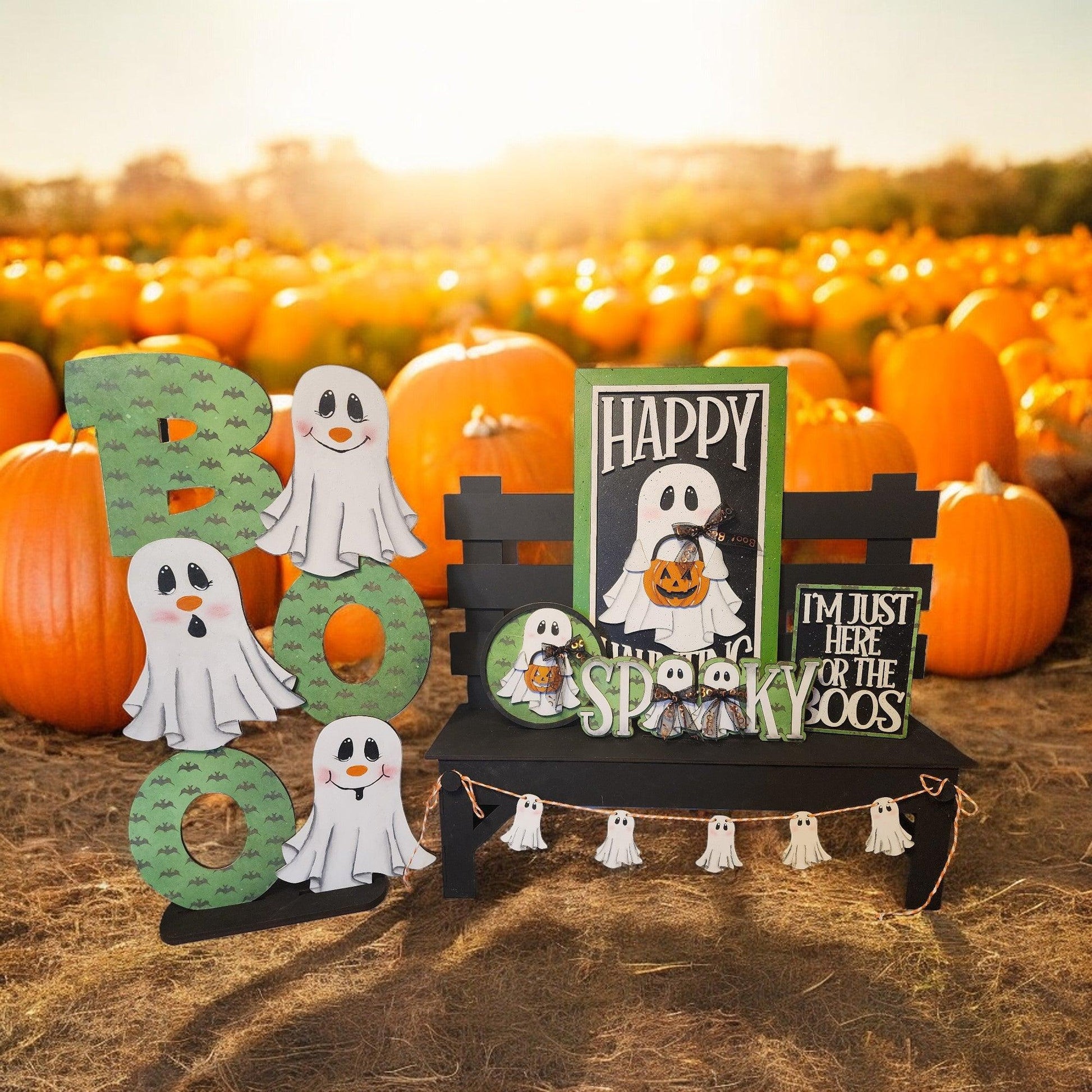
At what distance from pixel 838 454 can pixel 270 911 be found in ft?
6.06

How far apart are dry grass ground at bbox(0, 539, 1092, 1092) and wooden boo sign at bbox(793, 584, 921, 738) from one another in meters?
0.30

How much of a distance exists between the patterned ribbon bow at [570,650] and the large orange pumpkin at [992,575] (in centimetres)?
127

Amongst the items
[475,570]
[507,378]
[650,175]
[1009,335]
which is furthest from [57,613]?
[1009,335]

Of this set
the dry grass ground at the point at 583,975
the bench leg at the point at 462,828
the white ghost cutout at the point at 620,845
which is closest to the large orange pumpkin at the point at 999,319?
the dry grass ground at the point at 583,975

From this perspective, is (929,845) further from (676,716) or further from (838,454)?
(838,454)

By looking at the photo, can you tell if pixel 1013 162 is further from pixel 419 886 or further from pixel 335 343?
pixel 419 886

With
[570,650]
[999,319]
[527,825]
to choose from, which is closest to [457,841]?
[527,825]

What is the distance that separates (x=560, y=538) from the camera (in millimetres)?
1775

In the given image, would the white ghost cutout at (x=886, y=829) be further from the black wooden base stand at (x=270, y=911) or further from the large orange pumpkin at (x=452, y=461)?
the large orange pumpkin at (x=452, y=461)

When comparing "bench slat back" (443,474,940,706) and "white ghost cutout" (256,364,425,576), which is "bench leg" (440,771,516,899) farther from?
Answer: "white ghost cutout" (256,364,425,576)

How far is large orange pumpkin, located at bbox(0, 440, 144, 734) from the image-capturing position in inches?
86.3

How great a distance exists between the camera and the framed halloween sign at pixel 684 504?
1707 mm

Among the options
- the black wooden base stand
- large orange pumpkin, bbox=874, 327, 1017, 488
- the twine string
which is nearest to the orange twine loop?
the twine string

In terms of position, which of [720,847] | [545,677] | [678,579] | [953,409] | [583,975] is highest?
[953,409]
